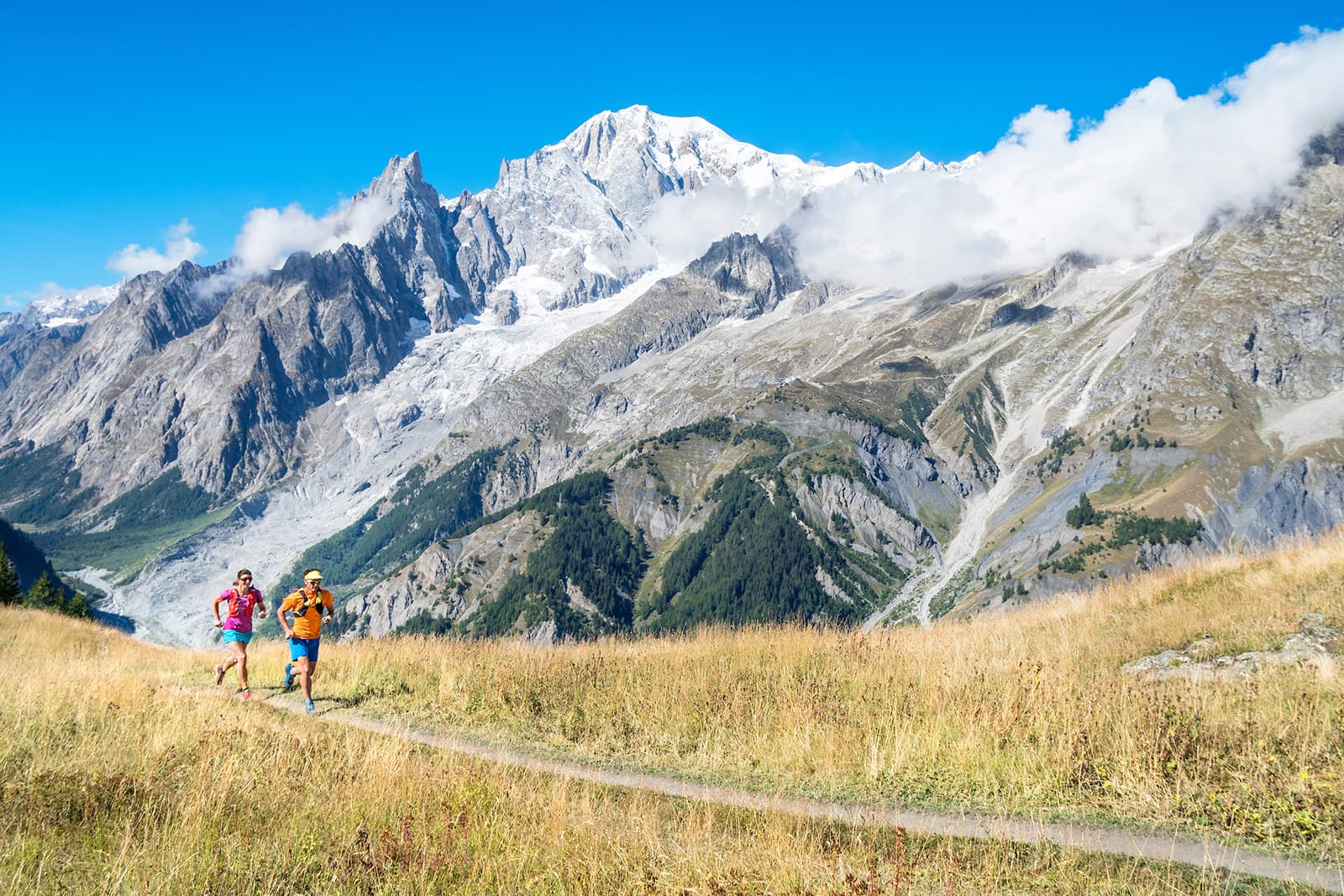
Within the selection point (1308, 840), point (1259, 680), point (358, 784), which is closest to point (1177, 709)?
point (1259, 680)

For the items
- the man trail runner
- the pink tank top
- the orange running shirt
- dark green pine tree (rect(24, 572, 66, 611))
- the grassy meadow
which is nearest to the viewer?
the grassy meadow

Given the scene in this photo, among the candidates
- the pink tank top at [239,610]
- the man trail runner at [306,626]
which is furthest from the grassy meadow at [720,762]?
the pink tank top at [239,610]

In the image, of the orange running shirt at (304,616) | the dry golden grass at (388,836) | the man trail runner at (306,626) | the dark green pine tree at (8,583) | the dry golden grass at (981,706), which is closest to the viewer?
the dry golden grass at (388,836)

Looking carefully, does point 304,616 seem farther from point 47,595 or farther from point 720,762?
point 47,595

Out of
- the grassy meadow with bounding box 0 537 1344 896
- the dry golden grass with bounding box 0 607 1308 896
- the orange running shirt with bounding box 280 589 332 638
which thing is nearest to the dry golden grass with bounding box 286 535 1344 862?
the grassy meadow with bounding box 0 537 1344 896

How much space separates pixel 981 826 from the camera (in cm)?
843

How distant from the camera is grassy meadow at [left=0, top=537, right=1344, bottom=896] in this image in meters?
6.71

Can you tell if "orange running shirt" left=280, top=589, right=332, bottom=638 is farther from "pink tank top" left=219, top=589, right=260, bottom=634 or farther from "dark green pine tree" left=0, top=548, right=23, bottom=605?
"dark green pine tree" left=0, top=548, right=23, bottom=605

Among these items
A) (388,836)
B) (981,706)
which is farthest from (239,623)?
(981,706)

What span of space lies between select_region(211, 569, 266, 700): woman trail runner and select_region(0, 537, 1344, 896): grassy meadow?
191 cm

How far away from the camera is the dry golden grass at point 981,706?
345 inches

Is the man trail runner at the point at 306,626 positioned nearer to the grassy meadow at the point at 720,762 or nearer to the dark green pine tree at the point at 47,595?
the grassy meadow at the point at 720,762

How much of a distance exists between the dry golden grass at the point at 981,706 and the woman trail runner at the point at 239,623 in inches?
78.2

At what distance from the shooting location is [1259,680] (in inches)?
420
